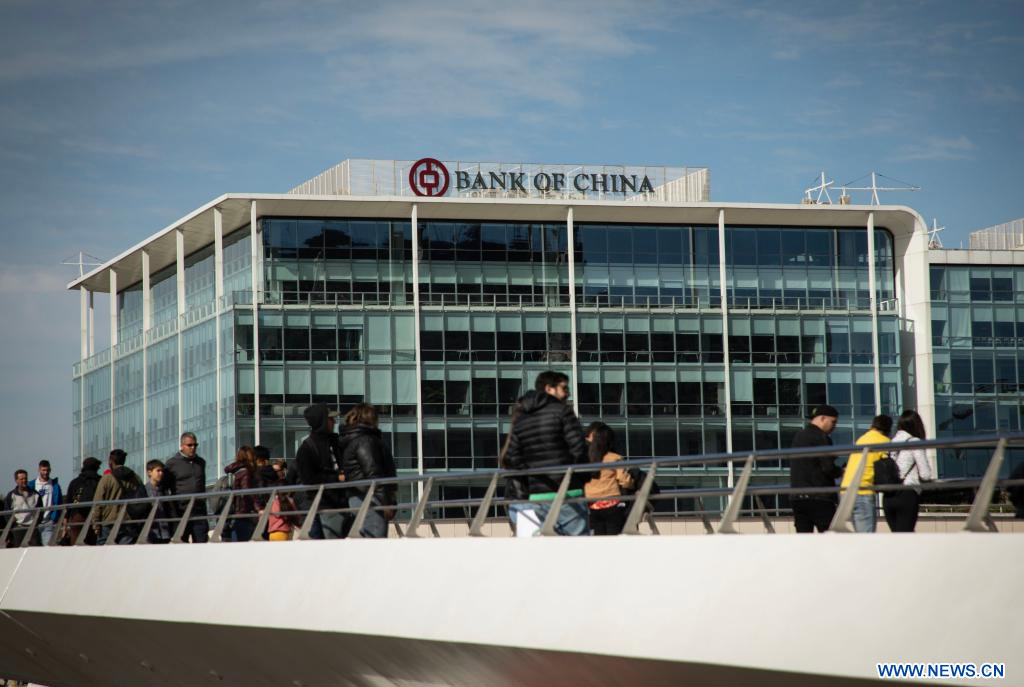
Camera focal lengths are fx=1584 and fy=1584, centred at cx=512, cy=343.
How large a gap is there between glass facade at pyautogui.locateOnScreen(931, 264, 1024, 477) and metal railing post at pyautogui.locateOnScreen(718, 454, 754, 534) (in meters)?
57.1

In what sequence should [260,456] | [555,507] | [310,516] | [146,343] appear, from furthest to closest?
[146,343]
[260,456]
[310,516]
[555,507]

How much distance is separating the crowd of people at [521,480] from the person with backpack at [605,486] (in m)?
0.01

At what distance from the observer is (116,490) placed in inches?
773

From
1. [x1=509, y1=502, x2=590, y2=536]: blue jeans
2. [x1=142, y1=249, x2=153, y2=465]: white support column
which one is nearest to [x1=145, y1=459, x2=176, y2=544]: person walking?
[x1=509, y1=502, x2=590, y2=536]: blue jeans

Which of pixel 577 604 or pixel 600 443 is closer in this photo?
pixel 577 604

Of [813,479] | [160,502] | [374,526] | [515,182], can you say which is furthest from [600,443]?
[515,182]

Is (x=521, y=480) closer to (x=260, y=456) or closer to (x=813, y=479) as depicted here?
(x=813, y=479)

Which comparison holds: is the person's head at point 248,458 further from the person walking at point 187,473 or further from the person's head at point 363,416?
the person's head at point 363,416

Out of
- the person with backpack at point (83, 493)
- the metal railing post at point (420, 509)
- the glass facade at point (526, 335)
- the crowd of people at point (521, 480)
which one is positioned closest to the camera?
the crowd of people at point (521, 480)

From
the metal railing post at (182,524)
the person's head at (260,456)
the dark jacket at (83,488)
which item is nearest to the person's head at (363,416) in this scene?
the person's head at (260,456)

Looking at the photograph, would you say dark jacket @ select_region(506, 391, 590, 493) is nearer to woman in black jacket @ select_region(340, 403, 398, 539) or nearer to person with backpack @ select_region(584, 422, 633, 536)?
person with backpack @ select_region(584, 422, 633, 536)

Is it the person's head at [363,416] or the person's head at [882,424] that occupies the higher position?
the person's head at [363,416]

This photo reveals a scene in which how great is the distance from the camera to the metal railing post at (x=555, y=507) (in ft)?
38.7

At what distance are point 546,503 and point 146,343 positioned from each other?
196 ft
